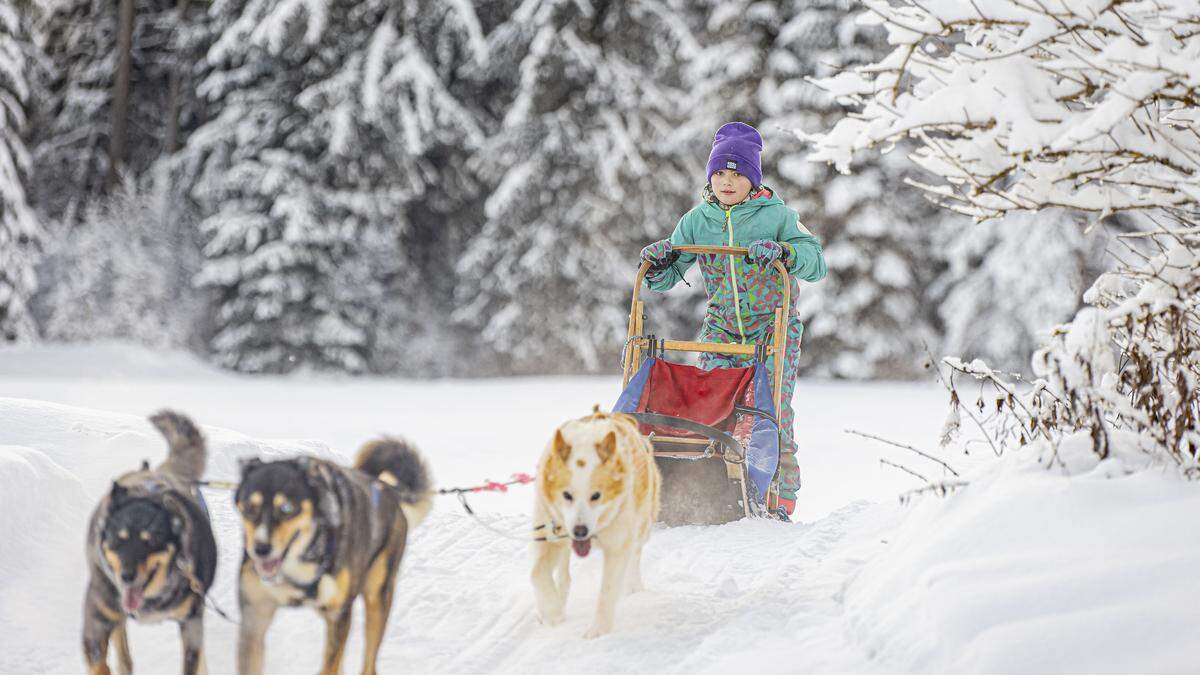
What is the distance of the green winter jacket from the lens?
5.19 meters

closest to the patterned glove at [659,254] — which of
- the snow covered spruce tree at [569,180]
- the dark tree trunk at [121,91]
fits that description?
the snow covered spruce tree at [569,180]

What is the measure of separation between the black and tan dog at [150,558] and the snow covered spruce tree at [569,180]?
15074mm

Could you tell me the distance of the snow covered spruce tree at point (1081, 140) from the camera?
292 cm

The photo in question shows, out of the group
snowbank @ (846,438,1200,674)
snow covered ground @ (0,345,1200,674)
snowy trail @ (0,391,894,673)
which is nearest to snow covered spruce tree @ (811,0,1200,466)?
snowbank @ (846,438,1200,674)

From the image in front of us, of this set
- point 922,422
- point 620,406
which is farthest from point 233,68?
point 620,406

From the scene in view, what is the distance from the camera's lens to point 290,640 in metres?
3.46

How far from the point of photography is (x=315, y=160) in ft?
57.7

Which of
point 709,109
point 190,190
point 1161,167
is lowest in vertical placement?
point 1161,167

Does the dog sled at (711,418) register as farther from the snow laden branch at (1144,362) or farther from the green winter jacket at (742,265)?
Answer: the snow laden branch at (1144,362)

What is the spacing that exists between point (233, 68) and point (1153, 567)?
18.3m

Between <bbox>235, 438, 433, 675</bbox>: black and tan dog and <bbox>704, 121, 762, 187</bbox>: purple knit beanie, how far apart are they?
108 inches

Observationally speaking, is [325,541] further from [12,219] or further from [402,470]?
[12,219]

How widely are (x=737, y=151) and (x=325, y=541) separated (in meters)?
3.23

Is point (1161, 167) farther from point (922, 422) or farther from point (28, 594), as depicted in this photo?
point (922, 422)
